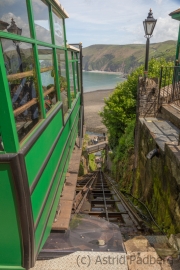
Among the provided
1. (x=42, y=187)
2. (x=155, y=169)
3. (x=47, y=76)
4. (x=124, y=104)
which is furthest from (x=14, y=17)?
(x=124, y=104)

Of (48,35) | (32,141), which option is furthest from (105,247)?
(48,35)

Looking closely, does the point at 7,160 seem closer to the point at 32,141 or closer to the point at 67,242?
the point at 32,141

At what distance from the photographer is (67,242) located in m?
3.50

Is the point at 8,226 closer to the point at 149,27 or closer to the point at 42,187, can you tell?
the point at 42,187

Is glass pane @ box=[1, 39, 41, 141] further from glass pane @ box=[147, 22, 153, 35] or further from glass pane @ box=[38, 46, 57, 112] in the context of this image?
glass pane @ box=[147, 22, 153, 35]

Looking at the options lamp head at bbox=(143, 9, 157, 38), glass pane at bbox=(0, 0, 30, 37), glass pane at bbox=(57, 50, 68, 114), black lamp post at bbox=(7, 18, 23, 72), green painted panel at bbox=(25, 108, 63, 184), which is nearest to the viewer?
glass pane at bbox=(0, 0, 30, 37)

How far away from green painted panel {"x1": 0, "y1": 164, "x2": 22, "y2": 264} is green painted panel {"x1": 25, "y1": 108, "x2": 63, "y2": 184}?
22 cm

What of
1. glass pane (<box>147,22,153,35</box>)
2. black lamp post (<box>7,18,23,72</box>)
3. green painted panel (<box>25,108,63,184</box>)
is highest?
glass pane (<box>147,22,153,35</box>)

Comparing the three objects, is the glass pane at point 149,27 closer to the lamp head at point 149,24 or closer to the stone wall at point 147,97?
the lamp head at point 149,24

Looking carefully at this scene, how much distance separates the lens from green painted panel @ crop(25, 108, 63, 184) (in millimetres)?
2068

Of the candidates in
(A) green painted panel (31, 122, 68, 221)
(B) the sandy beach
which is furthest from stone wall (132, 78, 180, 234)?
(B) the sandy beach

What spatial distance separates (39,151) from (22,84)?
0.76 metres

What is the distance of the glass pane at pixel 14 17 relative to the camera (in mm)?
1686

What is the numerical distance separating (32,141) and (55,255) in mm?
2101
